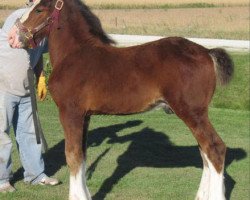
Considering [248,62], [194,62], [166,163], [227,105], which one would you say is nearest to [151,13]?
[248,62]

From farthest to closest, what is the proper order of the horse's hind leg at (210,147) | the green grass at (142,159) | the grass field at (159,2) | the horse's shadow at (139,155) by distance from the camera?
1. the grass field at (159,2)
2. the horse's shadow at (139,155)
3. the green grass at (142,159)
4. the horse's hind leg at (210,147)

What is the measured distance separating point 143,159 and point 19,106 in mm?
2323

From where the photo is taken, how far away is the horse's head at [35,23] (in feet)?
18.7

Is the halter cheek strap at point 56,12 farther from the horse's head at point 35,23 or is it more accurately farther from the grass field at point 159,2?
the grass field at point 159,2

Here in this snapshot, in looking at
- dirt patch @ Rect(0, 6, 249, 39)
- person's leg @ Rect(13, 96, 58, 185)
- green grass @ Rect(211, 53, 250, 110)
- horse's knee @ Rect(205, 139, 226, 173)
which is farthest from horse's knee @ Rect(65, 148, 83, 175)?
Result: dirt patch @ Rect(0, 6, 249, 39)

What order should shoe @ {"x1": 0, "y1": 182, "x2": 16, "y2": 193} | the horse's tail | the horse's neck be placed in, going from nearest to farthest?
the horse's tail, the horse's neck, shoe @ {"x1": 0, "y1": 182, "x2": 16, "y2": 193}

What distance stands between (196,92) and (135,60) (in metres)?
0.65

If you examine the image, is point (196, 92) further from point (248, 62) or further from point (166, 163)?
point (248, 62)

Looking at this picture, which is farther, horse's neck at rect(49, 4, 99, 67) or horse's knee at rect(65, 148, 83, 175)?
horse's neck at rect(49, 4, 99, 67)

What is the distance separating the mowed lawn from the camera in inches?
274

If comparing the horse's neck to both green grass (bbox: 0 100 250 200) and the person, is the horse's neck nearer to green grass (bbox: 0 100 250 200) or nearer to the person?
the person

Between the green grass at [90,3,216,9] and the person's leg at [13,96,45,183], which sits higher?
the person's leg at [13,96,45,183]

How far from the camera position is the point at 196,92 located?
5.62 m

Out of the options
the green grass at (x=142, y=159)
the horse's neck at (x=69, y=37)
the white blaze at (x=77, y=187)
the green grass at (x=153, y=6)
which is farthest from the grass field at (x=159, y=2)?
the white blaze at (x=77, y=187)
